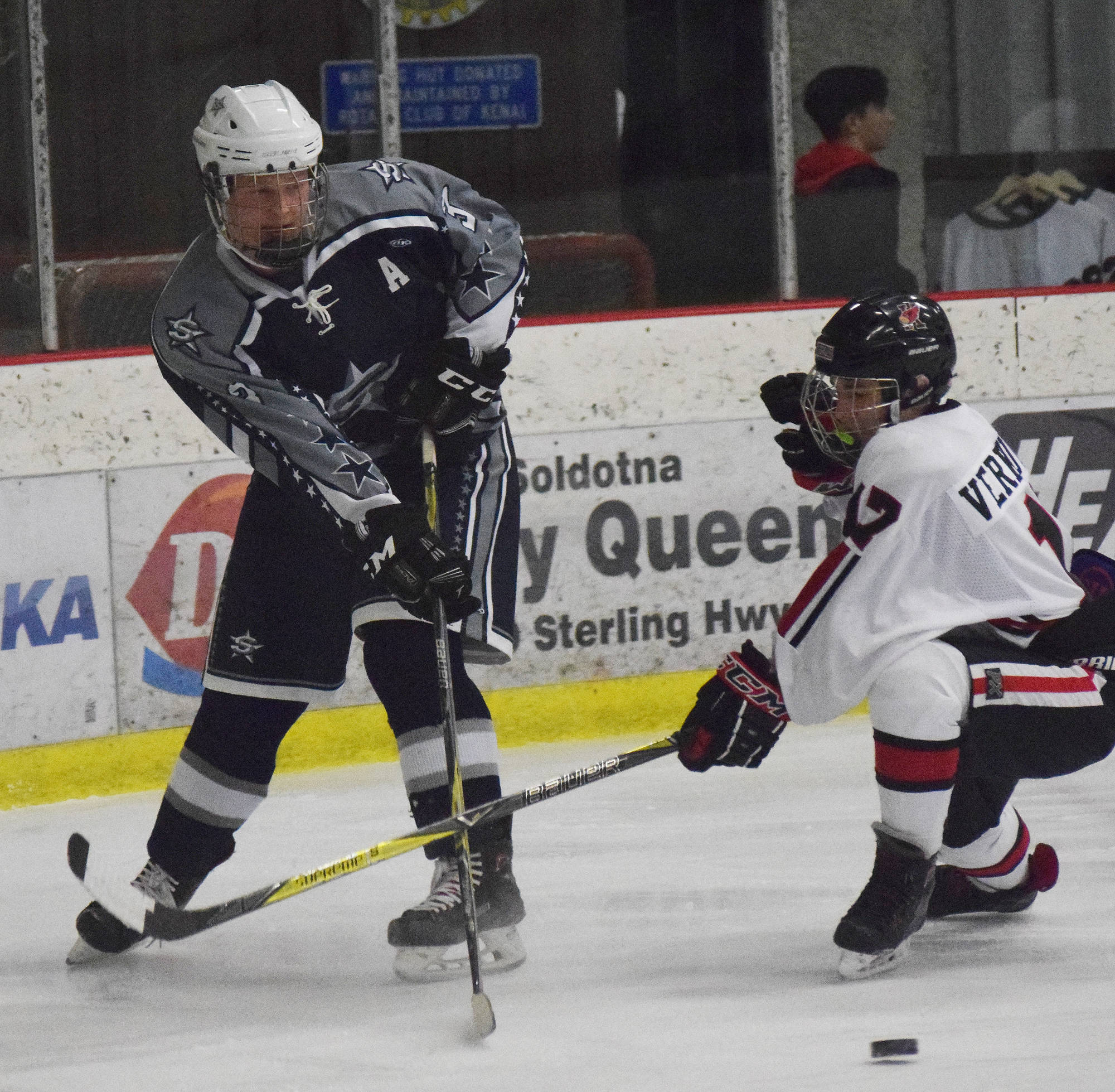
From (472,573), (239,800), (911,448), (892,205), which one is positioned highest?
(892,205)

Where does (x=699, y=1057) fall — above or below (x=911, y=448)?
below

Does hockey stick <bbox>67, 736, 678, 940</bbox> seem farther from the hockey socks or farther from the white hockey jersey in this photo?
the hockey socks

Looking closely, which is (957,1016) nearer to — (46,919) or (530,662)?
(46,919)

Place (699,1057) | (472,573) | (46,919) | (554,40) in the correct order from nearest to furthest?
(699,1057)
(472,573)
(46,919)
(554,40)

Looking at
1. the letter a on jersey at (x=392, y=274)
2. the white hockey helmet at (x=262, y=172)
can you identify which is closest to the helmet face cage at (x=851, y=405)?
the letter a on jersey at (x=392, y=274)

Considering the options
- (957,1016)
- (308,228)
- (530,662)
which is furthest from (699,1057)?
(530,662)

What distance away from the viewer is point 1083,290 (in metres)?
3.67

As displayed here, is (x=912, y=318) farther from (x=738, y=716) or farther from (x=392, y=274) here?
(x=392, y=274)

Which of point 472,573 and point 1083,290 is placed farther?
point 1083,290

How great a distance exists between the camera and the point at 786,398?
2.22 m

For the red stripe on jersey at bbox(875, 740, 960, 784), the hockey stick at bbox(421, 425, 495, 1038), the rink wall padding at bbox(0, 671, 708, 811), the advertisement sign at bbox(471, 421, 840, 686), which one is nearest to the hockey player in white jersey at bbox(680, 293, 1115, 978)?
the red stripe on jersey at bbox(875, 740, 960, 784)

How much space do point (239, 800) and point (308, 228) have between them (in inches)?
28.0

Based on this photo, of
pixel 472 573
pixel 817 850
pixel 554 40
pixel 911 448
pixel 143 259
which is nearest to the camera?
pixel 911 448

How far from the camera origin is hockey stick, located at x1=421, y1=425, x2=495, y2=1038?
76.2 inches
